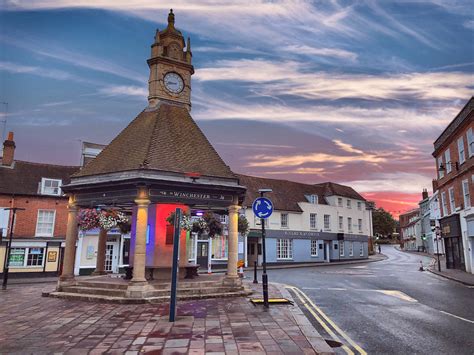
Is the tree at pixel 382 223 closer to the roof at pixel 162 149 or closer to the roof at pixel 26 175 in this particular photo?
the roof at pixel 26 175

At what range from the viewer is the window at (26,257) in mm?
27141

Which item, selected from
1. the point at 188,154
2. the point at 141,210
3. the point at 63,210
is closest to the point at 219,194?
the point at 188,154

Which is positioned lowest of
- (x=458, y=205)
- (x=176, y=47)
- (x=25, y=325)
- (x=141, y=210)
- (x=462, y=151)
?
(x=25, y=325)

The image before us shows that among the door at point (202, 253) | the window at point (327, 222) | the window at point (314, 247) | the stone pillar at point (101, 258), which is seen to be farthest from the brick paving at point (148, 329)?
the window at point (327, 222)

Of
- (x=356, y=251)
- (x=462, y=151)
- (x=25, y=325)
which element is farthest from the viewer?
(x=356, y=251)

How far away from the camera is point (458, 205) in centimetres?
2767

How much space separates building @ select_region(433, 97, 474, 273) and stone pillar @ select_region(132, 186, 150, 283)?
22.6m

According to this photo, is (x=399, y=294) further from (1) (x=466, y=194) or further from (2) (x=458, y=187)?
(2) (x=458, y=187)

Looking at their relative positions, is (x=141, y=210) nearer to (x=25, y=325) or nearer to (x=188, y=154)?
(x=188, y=154)

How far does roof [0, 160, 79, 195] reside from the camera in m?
27.9

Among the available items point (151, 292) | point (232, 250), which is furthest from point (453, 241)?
point (151, 292)

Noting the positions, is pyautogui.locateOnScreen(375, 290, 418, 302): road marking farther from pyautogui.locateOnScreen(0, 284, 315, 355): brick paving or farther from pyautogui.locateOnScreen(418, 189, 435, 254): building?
pyautogui.locateOnScreen(418, 189, 435, 254): building

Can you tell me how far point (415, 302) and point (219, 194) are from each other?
845 cm

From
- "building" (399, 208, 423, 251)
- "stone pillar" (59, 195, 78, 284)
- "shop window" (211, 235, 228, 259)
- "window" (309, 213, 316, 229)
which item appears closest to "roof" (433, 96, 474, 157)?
"window" (309, 213, 316, 229)
